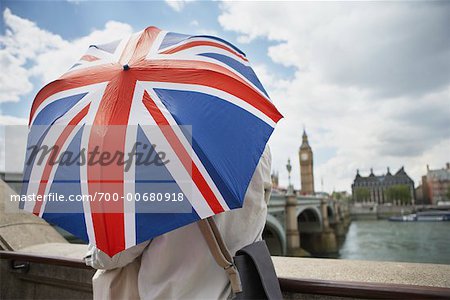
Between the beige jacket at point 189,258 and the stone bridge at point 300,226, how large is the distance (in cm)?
1321

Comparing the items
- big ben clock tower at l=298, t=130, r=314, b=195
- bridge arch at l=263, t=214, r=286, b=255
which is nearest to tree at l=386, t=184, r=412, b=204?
big ben clock tower at l=298, t=130, r=314, b=195

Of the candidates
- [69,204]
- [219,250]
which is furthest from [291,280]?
[69,204]

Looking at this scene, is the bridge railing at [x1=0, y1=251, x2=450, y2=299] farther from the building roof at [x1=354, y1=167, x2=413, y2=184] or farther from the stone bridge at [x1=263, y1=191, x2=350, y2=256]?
the building roof at [x1=354, y1=167, x2=413, y2=184]

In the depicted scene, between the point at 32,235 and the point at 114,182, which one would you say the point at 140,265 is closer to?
the point at 114,182

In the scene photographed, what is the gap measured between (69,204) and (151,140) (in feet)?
0.94

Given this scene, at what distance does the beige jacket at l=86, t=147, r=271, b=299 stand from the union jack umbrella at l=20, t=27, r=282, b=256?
5.3 inches

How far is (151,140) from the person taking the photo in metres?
0.85

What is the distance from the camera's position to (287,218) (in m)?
20.6

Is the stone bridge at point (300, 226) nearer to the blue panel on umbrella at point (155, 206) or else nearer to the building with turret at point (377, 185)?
the blue panel on umbrella at point (155, 206)

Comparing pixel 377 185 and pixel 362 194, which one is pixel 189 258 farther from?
pixel 377 185

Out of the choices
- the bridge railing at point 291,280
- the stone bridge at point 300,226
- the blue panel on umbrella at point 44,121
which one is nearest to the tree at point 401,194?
the stone bridge at point 300,226

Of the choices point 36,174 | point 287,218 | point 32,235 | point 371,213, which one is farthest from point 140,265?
point 371,213

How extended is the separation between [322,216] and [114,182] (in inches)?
1234

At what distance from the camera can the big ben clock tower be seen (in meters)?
62.0
